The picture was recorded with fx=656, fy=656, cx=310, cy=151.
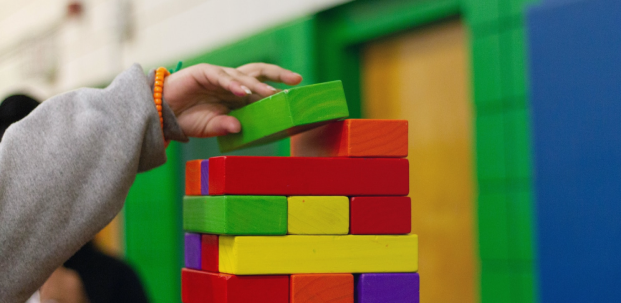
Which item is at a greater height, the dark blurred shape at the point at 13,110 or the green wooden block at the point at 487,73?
the green wooden block at the point at 487,73

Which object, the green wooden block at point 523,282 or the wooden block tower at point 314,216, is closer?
the wooden block tower at point 314,216

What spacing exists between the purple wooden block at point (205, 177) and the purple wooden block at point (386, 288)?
0.83 ft

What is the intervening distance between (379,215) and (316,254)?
108mm

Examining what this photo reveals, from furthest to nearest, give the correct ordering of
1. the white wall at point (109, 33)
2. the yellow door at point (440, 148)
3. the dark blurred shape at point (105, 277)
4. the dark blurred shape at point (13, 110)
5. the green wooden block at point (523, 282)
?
the white wall at point (109, 33) < the yellow door at point (440, 148) < the dark blurred shape at point (105, 277) < the green wooden block at point (523, 282) < the dark blurred shape at point (13, 110)

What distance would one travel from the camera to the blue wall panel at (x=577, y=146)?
5.22 ft

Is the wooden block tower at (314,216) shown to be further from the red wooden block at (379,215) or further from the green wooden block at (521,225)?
the green wooden block at (521,225)

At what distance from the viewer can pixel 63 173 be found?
892 mm

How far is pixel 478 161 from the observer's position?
75.7 inches

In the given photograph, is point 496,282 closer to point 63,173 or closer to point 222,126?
point 222,126

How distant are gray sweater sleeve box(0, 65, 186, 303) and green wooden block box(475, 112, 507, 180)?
1181mm

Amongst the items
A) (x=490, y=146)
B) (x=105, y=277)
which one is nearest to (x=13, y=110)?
(x=105, y=277)

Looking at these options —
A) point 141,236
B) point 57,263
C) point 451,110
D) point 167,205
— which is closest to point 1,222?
point 57,263

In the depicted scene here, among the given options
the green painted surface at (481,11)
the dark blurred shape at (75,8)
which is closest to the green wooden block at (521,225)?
the green painted surface at (481,11)

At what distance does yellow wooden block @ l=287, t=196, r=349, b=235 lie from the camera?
0.91 meters
